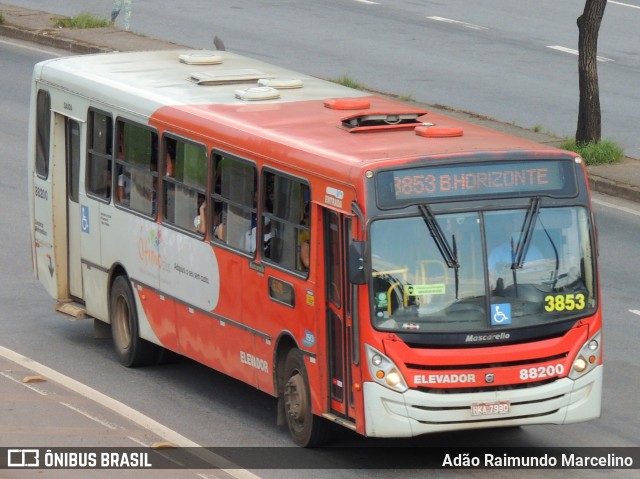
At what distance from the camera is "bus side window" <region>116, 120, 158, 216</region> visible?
1545 centimetres

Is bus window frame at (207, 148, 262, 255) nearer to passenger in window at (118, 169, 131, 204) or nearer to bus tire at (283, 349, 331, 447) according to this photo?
bus tire at (283, 349, 331, 447)

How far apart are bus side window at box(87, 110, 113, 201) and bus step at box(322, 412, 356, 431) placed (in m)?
4.51

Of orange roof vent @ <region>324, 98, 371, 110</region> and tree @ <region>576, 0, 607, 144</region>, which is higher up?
orange roof vent @ <region>324, 98, 371, 110</region>

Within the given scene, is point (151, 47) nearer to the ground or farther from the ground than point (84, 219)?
nearer to the ground

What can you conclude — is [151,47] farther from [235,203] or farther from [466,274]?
[466,274]

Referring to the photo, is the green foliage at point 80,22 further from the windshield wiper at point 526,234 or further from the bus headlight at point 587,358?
the bus headlight at point 587,358

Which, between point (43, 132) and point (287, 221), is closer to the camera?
point (287, 221)

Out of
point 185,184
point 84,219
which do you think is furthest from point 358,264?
point 84,219

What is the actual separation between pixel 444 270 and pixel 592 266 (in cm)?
127

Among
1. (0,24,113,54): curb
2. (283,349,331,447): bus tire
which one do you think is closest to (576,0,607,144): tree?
(0,24,113,54): curb

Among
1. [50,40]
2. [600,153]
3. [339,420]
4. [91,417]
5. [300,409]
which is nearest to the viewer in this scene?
[339,420]

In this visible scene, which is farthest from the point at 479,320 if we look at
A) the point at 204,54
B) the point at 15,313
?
the point at 15,313

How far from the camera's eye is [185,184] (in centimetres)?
1490

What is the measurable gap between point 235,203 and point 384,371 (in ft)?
8.76
